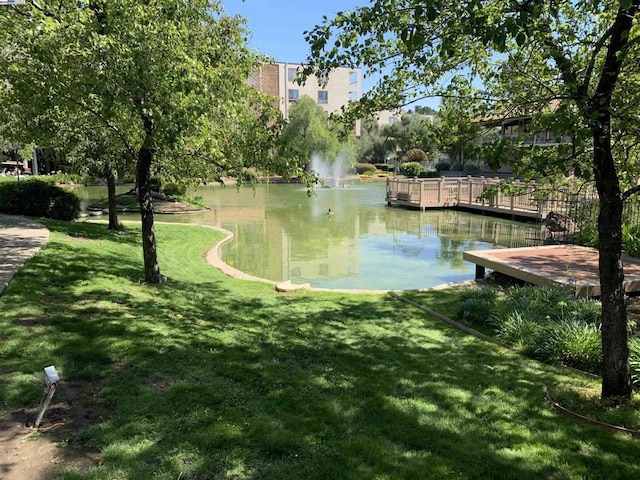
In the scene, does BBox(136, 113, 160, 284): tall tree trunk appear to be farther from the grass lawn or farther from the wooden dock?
the wooden dock

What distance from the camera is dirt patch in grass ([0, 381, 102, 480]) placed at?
2.79m

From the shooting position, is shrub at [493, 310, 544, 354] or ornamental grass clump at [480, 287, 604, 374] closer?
ornamental grass clump at [480, 287, 604, 374]

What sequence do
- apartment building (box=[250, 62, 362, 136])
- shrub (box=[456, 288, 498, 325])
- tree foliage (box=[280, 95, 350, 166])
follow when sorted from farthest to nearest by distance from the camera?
apartment building (box=[250, 62, 362, 136]) < tree foliage (box=[280, 95, 350, 166]) < shrub (box=[456, 288, 498, 325])

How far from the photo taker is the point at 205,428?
327 centimetres

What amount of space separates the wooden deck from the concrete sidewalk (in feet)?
25.3

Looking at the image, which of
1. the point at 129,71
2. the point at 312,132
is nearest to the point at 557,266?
the point at 129,71

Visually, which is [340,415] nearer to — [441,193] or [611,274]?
[611,274]

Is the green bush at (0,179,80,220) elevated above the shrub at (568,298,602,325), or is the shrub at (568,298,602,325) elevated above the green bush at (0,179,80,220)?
the green bush at (0,179,80,220)

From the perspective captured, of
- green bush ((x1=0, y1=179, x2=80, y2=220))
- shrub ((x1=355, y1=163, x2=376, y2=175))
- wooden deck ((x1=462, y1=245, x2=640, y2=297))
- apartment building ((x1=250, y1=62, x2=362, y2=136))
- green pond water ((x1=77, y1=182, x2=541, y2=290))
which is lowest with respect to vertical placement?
green pond water ((x1=77, y1=182, x2=541, y2=290))

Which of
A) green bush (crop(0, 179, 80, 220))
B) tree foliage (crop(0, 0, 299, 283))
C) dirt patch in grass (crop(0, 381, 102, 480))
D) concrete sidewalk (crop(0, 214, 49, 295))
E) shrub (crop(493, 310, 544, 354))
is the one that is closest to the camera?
dirt patch in grass (crop(0, 381, 102, 480))

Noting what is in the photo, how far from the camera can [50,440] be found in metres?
3.08

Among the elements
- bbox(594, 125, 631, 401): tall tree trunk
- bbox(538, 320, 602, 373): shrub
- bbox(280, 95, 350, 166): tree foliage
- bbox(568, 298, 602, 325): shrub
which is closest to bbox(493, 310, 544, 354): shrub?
bbox(538, 320, 602, 373): shrub

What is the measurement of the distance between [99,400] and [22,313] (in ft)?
7.18

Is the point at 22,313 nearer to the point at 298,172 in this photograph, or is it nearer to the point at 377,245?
the point at 298,172
